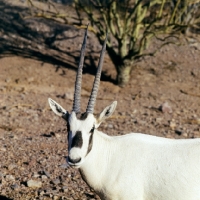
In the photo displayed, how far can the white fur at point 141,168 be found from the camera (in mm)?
6039

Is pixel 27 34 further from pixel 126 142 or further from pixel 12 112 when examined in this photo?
pixel 126 142

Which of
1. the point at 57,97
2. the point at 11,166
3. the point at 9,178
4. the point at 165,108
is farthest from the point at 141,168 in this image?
the point at 57,97

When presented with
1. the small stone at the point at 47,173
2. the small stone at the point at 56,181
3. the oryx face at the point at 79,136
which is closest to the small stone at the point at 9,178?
the small stone at the point at 47,173

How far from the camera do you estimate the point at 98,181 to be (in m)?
6.27

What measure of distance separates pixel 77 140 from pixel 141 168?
1030 mm

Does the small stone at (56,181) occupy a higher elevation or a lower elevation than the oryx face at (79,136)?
lower

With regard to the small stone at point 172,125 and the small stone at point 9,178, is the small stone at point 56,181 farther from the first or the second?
the small stone at point 172,125

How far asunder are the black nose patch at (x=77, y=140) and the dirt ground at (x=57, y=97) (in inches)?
80.5

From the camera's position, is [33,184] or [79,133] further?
[33,184]

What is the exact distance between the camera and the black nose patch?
581 cm

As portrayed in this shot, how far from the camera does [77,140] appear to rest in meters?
5.86

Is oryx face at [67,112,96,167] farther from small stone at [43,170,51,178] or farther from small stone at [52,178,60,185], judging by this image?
small stone at [43,170,51,178]

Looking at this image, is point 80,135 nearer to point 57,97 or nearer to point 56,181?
point 56,181

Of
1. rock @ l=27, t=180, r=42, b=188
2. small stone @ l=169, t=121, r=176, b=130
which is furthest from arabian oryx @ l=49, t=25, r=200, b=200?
small stone @ l=169, t=121, r=176, b=130
